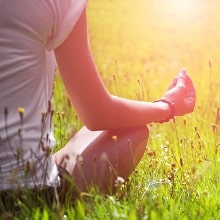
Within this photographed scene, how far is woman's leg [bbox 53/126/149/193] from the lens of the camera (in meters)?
3.34

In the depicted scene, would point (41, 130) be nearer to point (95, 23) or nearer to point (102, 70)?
point (102, 70)

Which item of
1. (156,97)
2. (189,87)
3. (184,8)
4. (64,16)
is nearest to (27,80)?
(64,16)

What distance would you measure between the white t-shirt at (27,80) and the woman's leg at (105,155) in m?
0.30

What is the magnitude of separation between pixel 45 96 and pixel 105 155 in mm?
398

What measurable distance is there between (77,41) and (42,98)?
0.24m

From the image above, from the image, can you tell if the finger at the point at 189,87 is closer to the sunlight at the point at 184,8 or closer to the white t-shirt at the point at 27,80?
the white t-shirt at the point at 27,80

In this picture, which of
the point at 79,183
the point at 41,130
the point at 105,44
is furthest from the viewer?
the point at 105,44

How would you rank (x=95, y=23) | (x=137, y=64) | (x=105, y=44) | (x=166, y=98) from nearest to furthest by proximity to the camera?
(x=166, y=98)
(x=137, y=64)
(x=105, y=44)
(x=95, y=23)

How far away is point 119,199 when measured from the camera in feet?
11.2

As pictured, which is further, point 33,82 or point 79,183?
point 79,183

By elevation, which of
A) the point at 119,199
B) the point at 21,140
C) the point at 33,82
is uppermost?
the point at 33,82

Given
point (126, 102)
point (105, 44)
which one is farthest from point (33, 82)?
point (105, 44)

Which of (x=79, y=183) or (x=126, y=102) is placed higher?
(x=126, y=102)

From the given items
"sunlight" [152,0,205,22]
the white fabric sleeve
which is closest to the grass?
"sunlight" [152,0,205,22]
